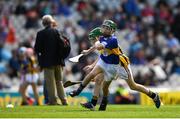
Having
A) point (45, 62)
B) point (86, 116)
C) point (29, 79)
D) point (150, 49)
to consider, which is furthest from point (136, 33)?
point (86, 116)

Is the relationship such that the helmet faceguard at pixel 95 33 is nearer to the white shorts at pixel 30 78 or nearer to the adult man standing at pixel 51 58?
the adult man standing at pixel 51 58

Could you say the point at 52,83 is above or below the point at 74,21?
below

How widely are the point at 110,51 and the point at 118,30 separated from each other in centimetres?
1569

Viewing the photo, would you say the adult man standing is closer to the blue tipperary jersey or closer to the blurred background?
the blue tipperary jersey

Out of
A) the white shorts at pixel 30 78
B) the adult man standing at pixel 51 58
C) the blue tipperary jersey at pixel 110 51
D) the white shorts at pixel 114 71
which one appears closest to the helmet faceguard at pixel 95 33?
the blue tipperary jersey at pixel 110 51

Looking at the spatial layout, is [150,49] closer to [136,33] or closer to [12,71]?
[136,33]

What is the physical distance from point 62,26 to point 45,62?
11101 millimetres

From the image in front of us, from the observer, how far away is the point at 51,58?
76.8 feet

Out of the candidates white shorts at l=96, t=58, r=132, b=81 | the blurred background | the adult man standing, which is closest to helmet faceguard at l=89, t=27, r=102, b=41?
white shorts at l=96, t=58, r=132, b=81

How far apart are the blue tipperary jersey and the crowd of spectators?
12083mm

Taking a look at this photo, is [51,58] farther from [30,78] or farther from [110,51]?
[110,51]

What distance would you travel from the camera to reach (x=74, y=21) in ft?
114

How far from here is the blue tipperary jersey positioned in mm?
18422

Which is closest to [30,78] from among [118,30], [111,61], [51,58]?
[51,58]
